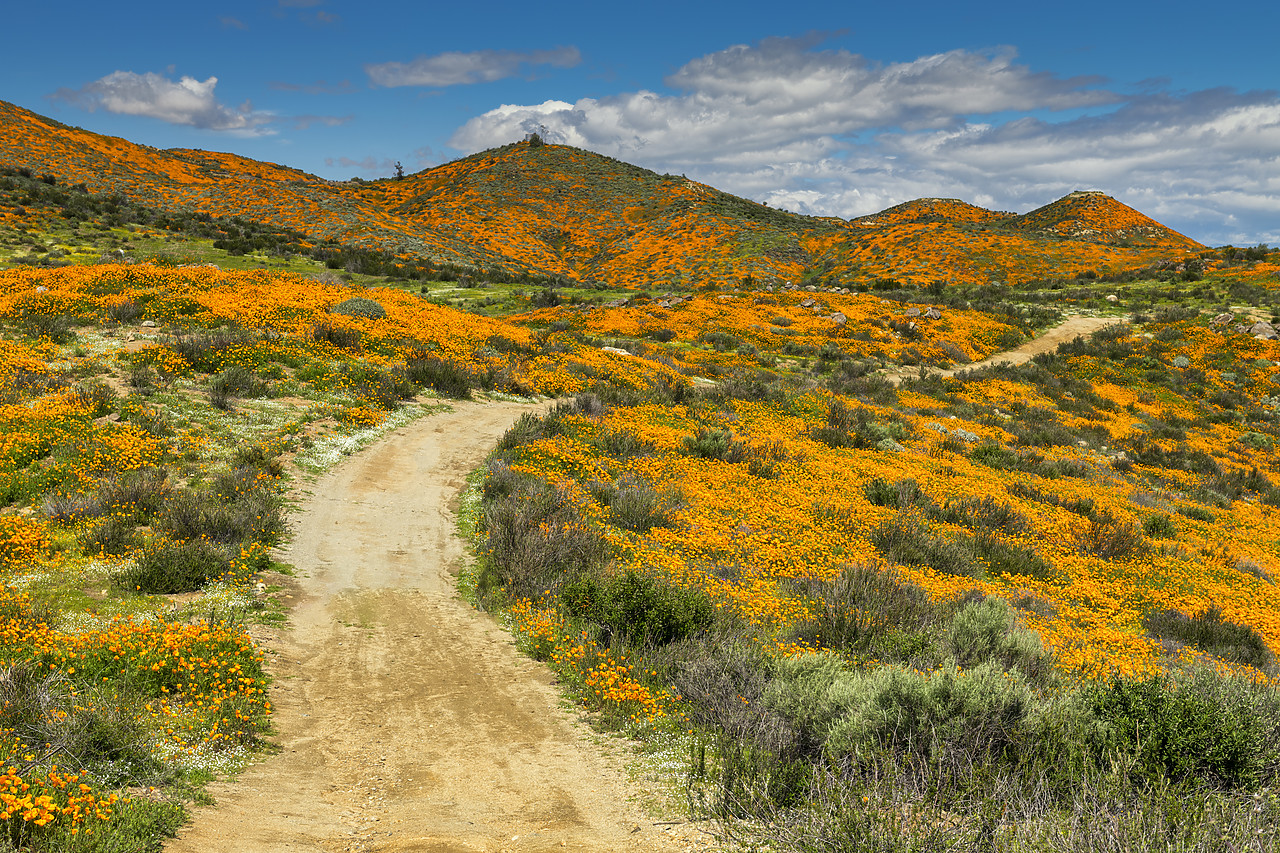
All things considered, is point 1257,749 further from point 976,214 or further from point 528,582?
point 976,214

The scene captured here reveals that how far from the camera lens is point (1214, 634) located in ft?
34.1

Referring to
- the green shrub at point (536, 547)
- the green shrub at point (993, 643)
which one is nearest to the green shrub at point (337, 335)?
the green shrub at point (536, 547)

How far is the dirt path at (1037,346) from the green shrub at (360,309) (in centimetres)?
2305

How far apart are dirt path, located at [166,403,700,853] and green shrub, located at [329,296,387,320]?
14.5m

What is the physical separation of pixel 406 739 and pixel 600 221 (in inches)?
3005

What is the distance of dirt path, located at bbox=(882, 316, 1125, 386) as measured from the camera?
108 ft

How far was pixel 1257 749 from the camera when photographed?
456 cm

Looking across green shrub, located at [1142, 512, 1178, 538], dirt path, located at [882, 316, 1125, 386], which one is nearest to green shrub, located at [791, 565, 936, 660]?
green shrub, located at [1142, 512, 1178, 538]

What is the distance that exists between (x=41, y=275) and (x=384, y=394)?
13922mm

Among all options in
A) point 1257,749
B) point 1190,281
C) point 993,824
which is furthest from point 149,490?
point 1190,281

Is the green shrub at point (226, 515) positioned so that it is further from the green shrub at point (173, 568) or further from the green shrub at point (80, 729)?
the green shrub at point (80, 729)

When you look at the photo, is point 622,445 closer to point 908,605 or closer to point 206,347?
point 908,605

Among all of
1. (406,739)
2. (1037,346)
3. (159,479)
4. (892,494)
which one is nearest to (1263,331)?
(1037,346)

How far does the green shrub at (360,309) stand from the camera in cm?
2309
